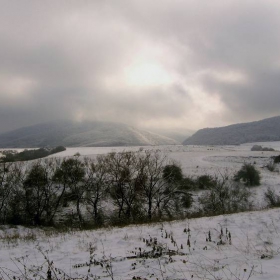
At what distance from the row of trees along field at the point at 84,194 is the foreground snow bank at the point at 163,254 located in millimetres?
20539

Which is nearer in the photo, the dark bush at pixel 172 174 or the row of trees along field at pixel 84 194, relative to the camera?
the row of trees along field at pixel 84 194

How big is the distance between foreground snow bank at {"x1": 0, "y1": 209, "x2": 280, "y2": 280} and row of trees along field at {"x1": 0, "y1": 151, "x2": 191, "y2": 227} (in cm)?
2054

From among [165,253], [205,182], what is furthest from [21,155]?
[165,253]

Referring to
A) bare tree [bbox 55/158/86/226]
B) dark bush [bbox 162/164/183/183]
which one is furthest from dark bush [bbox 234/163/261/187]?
bare tree [bbox 55/158/86/226]

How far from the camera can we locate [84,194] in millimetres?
36906

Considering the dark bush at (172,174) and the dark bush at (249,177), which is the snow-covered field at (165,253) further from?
the dark bush at (249,177)

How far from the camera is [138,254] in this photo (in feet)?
23.3

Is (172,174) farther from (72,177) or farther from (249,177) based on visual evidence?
(72,177)

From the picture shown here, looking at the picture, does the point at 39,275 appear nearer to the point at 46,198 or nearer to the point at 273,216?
the point at 273,216

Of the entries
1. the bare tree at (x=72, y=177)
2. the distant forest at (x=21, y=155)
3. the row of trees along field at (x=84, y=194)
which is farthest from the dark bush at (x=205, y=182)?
the distant forest at (x=21, y=155)

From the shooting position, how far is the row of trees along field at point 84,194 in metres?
31.2

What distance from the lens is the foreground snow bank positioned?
539cm

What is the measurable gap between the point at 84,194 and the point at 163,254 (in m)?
31.7

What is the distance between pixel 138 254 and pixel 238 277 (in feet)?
10.3
